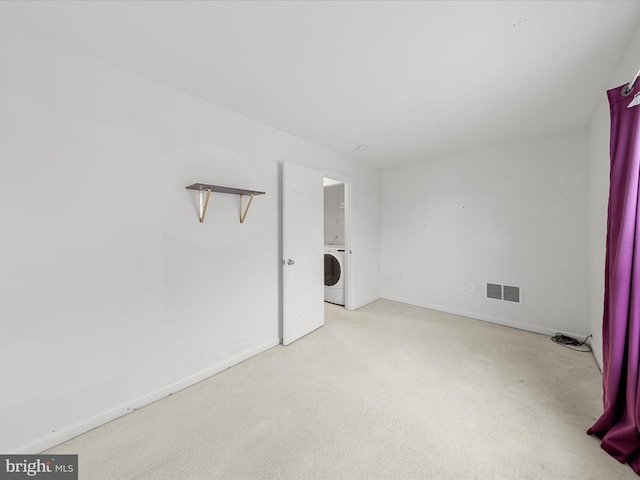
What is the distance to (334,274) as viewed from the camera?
13.8ft

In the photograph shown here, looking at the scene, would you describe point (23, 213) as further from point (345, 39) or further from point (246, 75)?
point (345, 39)

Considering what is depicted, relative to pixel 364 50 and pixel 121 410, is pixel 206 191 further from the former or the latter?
pixel 121 410

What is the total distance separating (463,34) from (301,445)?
8.08ft

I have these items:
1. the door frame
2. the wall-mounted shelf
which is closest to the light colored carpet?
the door frame

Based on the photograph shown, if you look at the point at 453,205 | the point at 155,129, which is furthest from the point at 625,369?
the point at 155,129

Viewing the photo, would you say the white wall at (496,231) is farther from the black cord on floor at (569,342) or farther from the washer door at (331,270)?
the washer door at (331,270)

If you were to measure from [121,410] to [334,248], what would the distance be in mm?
3076

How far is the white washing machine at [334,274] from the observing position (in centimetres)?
403

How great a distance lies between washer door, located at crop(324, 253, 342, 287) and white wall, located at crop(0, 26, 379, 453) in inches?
76.6

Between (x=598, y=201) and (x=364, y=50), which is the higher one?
(x=364, y=50)

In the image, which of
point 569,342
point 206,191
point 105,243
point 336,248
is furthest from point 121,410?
point 569,342

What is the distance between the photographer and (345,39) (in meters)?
1.43

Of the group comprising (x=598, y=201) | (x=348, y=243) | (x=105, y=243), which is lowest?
(x=348, y=243)

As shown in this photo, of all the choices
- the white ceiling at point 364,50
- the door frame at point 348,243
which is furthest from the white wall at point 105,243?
the door frame at point 348,243
